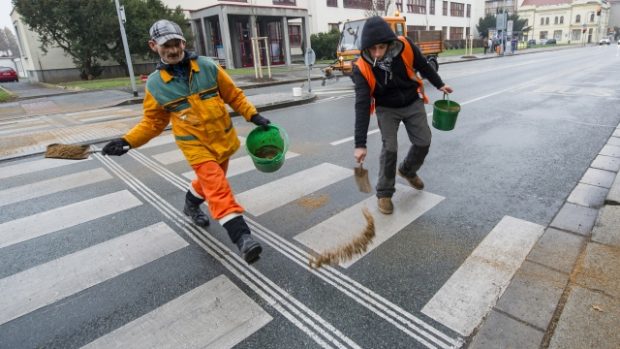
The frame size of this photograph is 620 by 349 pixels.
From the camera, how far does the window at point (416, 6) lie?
50344mm

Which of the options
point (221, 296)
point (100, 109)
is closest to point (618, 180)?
point (221, 296)

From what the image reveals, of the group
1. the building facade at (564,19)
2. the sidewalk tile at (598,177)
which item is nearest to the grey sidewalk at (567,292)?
the sidewalk tile at (598,177)

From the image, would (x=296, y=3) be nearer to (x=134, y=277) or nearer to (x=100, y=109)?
(x=100, y=109)

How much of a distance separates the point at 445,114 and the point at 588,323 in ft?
8.32

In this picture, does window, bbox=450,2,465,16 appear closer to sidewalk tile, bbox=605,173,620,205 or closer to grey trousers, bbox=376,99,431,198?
sidewalk tile, bbox=605,173,620,205

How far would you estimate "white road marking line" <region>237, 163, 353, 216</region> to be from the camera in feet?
14.8

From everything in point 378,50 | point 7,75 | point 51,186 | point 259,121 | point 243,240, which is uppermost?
point 7,75

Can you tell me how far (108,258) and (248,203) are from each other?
5.16 ft

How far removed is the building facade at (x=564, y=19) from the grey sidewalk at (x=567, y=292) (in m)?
114

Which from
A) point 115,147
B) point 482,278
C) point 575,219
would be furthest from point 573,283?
point 115,147

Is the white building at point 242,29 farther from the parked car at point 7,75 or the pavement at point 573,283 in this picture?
the pavement at point 573,283

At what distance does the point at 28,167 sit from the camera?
21.8 feet

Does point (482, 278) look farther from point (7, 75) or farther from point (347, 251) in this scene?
point (7, 75)

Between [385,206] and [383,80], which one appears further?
Answer: [385,206]
